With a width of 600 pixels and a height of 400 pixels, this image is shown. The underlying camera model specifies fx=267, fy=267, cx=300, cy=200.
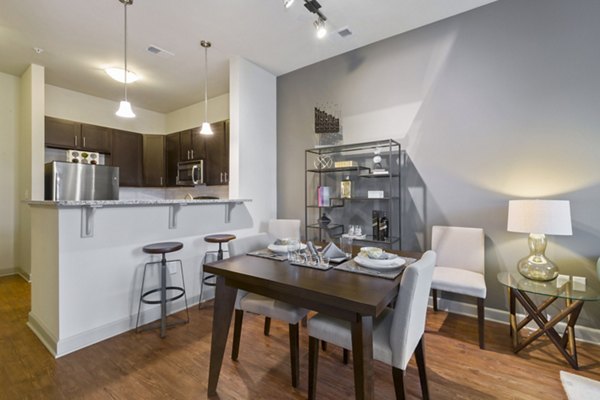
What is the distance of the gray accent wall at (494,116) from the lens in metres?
2.26

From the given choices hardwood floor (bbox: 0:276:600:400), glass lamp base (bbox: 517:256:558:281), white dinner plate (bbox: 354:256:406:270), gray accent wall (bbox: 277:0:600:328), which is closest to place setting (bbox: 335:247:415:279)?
white dinner plate (bbox: 354:256:406:270)

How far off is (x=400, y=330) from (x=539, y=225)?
1.62 meters

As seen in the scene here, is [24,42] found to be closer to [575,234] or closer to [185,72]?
[185,72]

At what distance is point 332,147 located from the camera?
3395 mm

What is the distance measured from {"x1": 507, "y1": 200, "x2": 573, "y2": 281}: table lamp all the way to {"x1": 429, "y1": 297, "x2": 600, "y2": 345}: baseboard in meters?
0.61

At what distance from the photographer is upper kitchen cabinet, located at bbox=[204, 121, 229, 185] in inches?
165

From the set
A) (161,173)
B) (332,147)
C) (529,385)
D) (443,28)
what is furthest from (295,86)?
(529,385)

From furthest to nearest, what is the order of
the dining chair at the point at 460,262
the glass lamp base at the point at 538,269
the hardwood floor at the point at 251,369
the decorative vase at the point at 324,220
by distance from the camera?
the decorative vase at the point at 324,220 → the dining chair at the point at 460,262 → the glass lamp base at the point at 538,269 → the hardwood floor at the point at 251,369

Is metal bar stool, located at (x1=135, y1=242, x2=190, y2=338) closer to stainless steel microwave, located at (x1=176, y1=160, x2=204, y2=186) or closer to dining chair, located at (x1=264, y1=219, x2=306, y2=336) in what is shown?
dining chair, located at (x1=264, y1=219, x2=306, y2=336)

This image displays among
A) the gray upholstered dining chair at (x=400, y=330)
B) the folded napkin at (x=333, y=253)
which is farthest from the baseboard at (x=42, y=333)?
the folded napkin at (x=333, y=253)

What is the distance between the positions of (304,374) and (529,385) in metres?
1.48

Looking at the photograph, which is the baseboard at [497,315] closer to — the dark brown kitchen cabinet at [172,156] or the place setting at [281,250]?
the place setting at [281,250]

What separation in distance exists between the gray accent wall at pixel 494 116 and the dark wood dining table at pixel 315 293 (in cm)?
127

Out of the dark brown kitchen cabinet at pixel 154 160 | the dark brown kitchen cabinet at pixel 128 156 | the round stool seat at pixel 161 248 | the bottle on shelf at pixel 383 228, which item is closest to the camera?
the round stool seat at pixel 161 248
